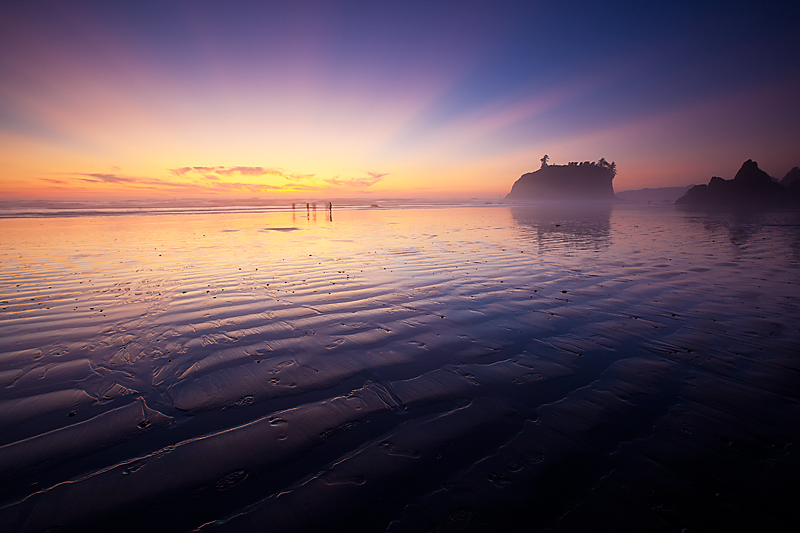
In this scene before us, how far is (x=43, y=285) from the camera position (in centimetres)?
905

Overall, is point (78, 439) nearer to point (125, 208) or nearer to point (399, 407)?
point (399, 407)

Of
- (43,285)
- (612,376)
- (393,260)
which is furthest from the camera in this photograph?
(393,260)

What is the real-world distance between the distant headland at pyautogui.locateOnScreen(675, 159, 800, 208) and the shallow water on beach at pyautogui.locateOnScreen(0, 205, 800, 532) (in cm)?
8873

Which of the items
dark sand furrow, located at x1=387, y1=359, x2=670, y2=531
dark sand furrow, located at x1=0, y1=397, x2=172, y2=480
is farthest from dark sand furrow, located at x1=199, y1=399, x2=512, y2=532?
dark sand furrow, located at x1=0, y1=397, x2=172, y2=480

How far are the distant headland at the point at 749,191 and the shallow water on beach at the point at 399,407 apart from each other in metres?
88.7

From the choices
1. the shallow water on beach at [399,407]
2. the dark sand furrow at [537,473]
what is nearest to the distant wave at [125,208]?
the shallow water on beach at [399,407]

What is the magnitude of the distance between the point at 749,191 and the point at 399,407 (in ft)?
338

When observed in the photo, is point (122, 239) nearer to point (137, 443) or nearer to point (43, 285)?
point (43, 285)

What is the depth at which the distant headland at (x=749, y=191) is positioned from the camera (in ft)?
218

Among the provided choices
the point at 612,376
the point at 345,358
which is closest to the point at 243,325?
the point at 345,358

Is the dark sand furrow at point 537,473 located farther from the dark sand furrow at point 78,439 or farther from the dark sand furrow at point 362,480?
the dark sand furrow at point 78,439

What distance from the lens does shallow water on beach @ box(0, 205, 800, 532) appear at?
263 centimetres

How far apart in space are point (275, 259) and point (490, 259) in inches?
346

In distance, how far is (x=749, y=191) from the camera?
70.3 metres
